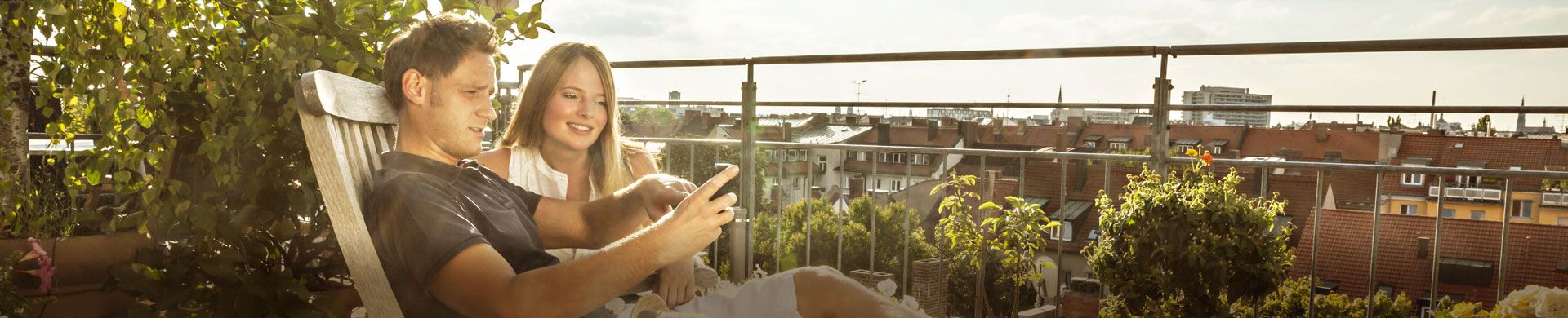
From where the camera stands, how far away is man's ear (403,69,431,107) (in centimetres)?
113

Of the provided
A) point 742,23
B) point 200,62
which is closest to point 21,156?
point 200,62

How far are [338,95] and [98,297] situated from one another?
1.76 metres

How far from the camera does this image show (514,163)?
134cm

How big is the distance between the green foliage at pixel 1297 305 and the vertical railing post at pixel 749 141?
1.40 m

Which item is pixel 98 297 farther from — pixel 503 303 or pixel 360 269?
pixel 503 303

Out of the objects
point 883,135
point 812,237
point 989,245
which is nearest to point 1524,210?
point 989,245

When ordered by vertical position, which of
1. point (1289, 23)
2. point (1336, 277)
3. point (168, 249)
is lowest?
point (1336, 277)

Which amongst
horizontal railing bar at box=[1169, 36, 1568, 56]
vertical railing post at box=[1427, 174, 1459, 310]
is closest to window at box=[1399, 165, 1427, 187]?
vertical railing post at box=[1427, 174, 1459, 310]

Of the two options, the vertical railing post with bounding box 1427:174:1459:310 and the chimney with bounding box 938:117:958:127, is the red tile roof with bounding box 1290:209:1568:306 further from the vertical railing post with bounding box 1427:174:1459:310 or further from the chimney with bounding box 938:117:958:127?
the chimney with bounding box 938:117:958:127

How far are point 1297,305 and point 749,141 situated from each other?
1.87 meters

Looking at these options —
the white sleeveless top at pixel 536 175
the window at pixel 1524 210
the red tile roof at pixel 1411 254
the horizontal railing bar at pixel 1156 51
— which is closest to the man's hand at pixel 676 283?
the white sleeveless top at pixel 536 175

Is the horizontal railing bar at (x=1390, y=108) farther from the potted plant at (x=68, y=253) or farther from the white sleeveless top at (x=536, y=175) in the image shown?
the potted plant at (x=68, y=253)

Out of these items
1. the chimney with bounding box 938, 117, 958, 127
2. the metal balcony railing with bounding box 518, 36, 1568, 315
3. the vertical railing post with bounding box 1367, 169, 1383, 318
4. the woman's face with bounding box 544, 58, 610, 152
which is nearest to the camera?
the woman's face with bounding box 544, 58, 610, 152

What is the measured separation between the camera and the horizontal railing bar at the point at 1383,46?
2.05 m
